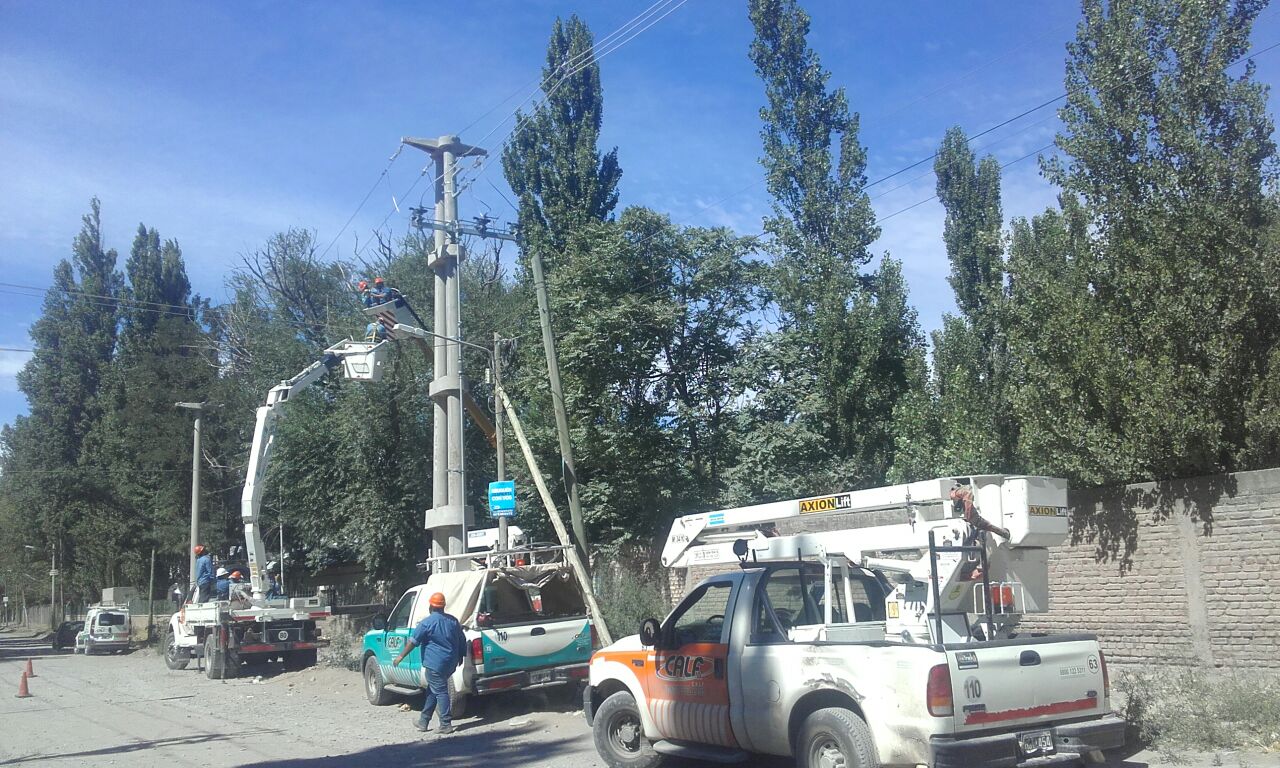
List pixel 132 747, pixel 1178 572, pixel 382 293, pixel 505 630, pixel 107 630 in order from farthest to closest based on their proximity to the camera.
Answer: pixel 107 630, pixel 382 293, pixel 505 630, pixel 1178 572, pixel 132 747

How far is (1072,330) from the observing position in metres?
14.7

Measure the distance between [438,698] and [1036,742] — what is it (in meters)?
7.88

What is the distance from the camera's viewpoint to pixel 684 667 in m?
9.05

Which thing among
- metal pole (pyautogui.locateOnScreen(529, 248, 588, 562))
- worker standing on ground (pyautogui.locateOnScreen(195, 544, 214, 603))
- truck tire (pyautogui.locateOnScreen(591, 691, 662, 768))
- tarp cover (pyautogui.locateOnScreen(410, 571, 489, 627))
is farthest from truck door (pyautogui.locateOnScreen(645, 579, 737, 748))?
worker standing on ground (pyautogui.locateOnScreen(195, 544, 214, 603))

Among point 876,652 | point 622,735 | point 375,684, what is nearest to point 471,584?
point 375,684

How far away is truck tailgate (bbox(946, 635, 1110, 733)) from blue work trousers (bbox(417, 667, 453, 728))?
7.50 metres

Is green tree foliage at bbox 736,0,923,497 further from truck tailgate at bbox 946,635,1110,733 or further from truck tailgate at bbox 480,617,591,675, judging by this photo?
truck tailgate at bbox 946,635,1110,733

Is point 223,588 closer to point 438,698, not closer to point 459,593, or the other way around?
point 459,593

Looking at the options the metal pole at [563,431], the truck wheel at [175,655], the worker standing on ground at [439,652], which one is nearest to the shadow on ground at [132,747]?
the worker standing on ground at [439,652]

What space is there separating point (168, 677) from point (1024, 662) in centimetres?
2213

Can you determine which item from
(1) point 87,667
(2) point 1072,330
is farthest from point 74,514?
(2) point 1072,330

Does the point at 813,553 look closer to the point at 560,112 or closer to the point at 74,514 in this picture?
the point at 560,112

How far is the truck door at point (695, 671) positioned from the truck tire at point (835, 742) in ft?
3.16

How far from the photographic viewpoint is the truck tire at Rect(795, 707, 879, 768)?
23.7ft
